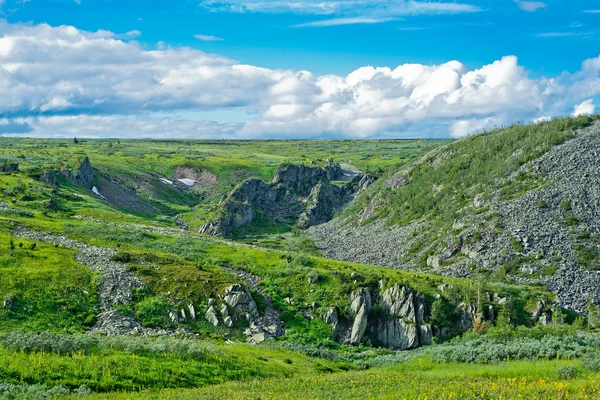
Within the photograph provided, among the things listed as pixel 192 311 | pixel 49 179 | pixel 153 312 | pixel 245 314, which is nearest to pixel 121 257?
pixel 153 312

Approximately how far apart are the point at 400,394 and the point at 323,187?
158 metres

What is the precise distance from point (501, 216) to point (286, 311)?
172ft

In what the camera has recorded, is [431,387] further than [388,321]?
No

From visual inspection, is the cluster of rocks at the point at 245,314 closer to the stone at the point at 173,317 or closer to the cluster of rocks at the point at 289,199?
the stone at the point at 173,317

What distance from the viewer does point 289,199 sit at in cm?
18512

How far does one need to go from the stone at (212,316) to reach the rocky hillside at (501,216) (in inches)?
1772

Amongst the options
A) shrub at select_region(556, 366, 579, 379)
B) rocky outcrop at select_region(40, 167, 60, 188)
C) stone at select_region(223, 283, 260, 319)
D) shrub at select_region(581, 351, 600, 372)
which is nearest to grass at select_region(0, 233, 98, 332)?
stone at select_region(223, 283, 260, 319)

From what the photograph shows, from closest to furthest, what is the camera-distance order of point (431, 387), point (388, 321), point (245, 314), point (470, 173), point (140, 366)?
point (431, 387) → point (140, 366) → point (245, 314) → point (388, 321) → point (470, 173)

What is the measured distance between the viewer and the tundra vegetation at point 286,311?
31.2 meters

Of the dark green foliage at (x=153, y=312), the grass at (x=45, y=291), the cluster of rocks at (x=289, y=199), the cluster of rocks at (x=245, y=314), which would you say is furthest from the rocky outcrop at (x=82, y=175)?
the cluster of rocks at (x=245, y=314)

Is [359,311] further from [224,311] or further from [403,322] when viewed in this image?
[224,311]

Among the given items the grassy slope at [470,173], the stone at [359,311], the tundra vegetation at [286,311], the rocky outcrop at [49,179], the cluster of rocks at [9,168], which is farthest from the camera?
the cluster of rocks at [9,168]

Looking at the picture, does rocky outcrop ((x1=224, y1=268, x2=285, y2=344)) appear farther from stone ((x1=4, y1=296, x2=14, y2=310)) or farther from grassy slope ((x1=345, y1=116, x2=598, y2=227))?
grassy slope ((x1=345, y1=116, x2=598, y2=227))

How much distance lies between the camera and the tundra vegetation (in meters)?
31.2
